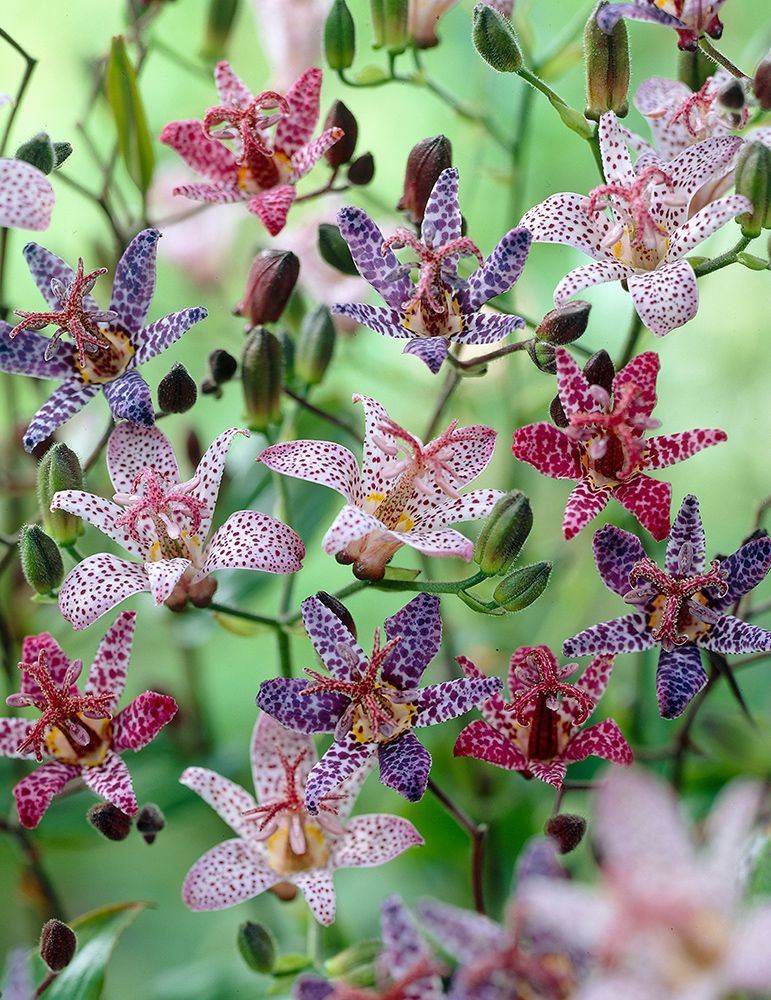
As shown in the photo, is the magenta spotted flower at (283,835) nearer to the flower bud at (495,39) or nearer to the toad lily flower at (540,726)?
the toad lily flower at (540,726)

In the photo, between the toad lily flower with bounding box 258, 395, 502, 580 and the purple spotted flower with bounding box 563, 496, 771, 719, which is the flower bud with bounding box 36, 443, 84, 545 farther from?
the purple spotted flower with bounding box 563, 496, 771, 719

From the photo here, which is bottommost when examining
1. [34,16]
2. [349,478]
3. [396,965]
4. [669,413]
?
[396,965]

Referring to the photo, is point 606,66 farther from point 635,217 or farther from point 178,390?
point 178,390

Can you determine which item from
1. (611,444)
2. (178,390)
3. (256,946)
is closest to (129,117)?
(178,390)

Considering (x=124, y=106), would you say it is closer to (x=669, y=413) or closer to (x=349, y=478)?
(x=349, y=478)

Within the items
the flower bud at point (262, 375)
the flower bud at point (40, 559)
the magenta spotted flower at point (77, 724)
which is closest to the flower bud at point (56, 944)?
the magenta spotted flower at point (77, 724)

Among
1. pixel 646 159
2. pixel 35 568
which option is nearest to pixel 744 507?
pixel 646 159
